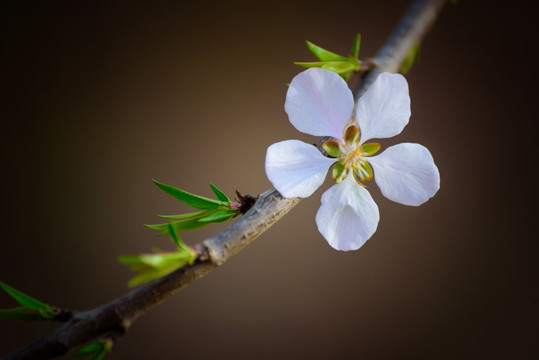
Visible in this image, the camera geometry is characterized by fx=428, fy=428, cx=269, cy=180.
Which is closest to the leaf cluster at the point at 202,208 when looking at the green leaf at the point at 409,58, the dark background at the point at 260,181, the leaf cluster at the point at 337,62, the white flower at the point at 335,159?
the white flower at the point at 335,159

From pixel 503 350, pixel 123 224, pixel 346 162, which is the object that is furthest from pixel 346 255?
pixel 346 162

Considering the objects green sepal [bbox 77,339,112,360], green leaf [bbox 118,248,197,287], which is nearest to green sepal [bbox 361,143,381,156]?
green leaf [bbox 118,248,197,287]

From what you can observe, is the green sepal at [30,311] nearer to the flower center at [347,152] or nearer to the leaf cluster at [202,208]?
the leaf cluster at [202,208]

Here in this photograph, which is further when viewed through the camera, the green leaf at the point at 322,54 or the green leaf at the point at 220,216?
the green leaf at the point at 322,54

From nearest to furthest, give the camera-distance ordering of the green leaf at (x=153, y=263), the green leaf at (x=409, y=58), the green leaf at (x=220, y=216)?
the green leaf at (x=153, y=263) < the green leaf at (x=220, y=216) < the green leaf at (x=409, y=58)

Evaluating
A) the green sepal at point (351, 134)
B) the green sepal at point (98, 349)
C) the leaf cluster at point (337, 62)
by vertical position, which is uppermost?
the leaf cluster at point (337, 62)

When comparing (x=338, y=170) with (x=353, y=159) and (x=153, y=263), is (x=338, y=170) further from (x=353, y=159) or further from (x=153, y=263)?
(x=153, y=263)
